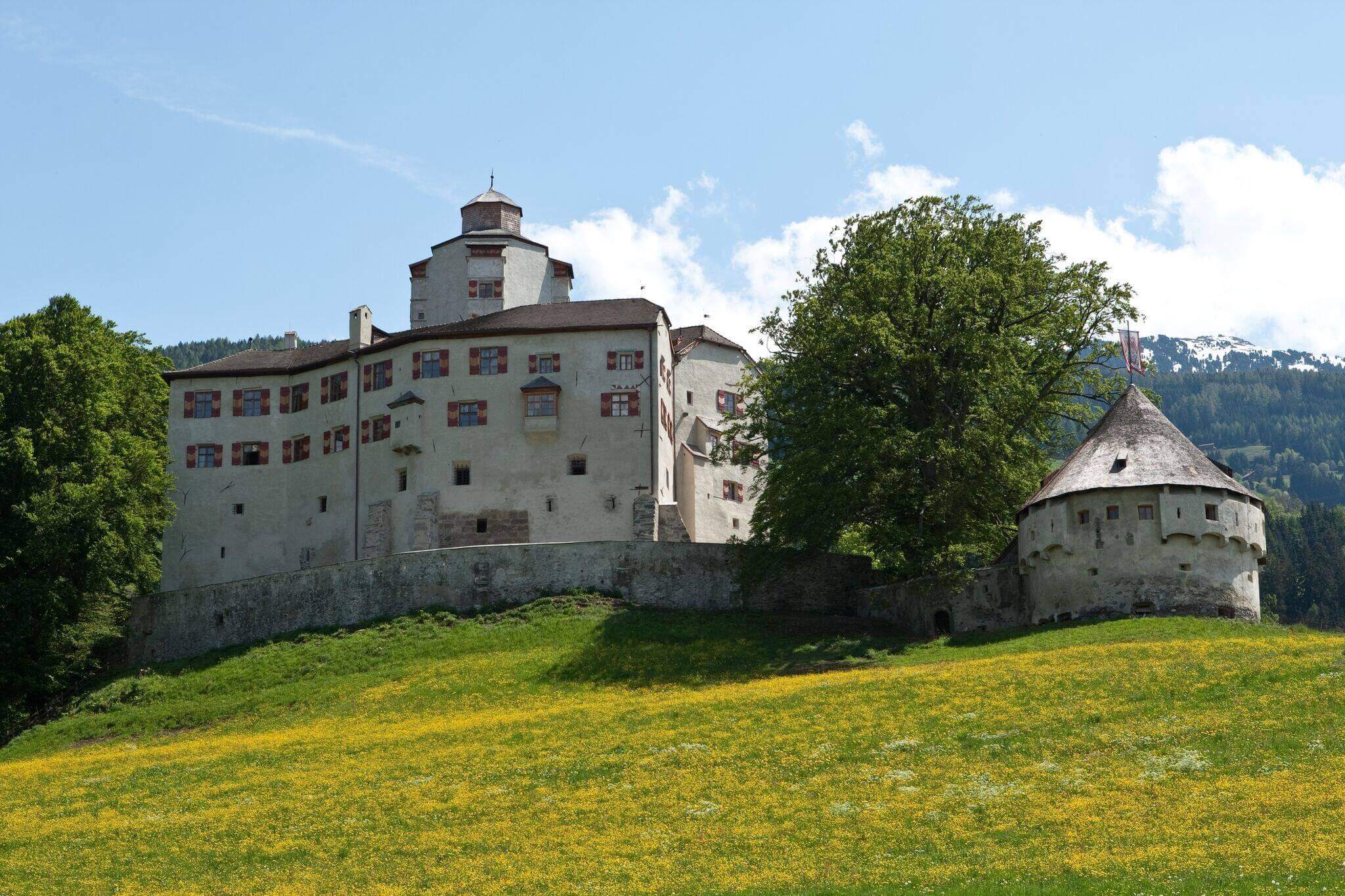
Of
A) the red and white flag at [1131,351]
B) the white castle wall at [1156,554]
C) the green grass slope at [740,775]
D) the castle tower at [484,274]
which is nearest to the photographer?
the green grass slope at [740,775]

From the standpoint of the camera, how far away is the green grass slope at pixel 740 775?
29344mm

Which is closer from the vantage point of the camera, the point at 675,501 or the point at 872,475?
the point at 872,475

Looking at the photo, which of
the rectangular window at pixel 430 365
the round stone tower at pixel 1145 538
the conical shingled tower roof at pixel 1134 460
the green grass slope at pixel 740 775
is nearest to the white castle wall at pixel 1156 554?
the round stone tower at pixel 1145 538

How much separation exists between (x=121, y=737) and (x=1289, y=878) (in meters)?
43.6

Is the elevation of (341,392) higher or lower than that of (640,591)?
higher

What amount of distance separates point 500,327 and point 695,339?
12267mm

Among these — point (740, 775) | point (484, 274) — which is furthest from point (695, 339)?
point (740, 775)

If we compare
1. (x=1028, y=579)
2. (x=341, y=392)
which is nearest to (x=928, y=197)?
(x=1028, y=579)

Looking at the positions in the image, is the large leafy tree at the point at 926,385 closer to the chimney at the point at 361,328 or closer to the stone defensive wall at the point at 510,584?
the stone defensive wall at the point at 510,584

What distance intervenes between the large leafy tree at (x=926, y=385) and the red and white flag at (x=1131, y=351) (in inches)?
50.4

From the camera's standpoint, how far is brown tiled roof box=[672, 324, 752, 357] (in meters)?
83.0

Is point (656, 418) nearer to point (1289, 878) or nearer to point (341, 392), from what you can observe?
point (341, 392)

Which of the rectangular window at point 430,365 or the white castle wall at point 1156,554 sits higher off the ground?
the rectangular window at point 430,365

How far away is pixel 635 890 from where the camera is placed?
1139 inches
